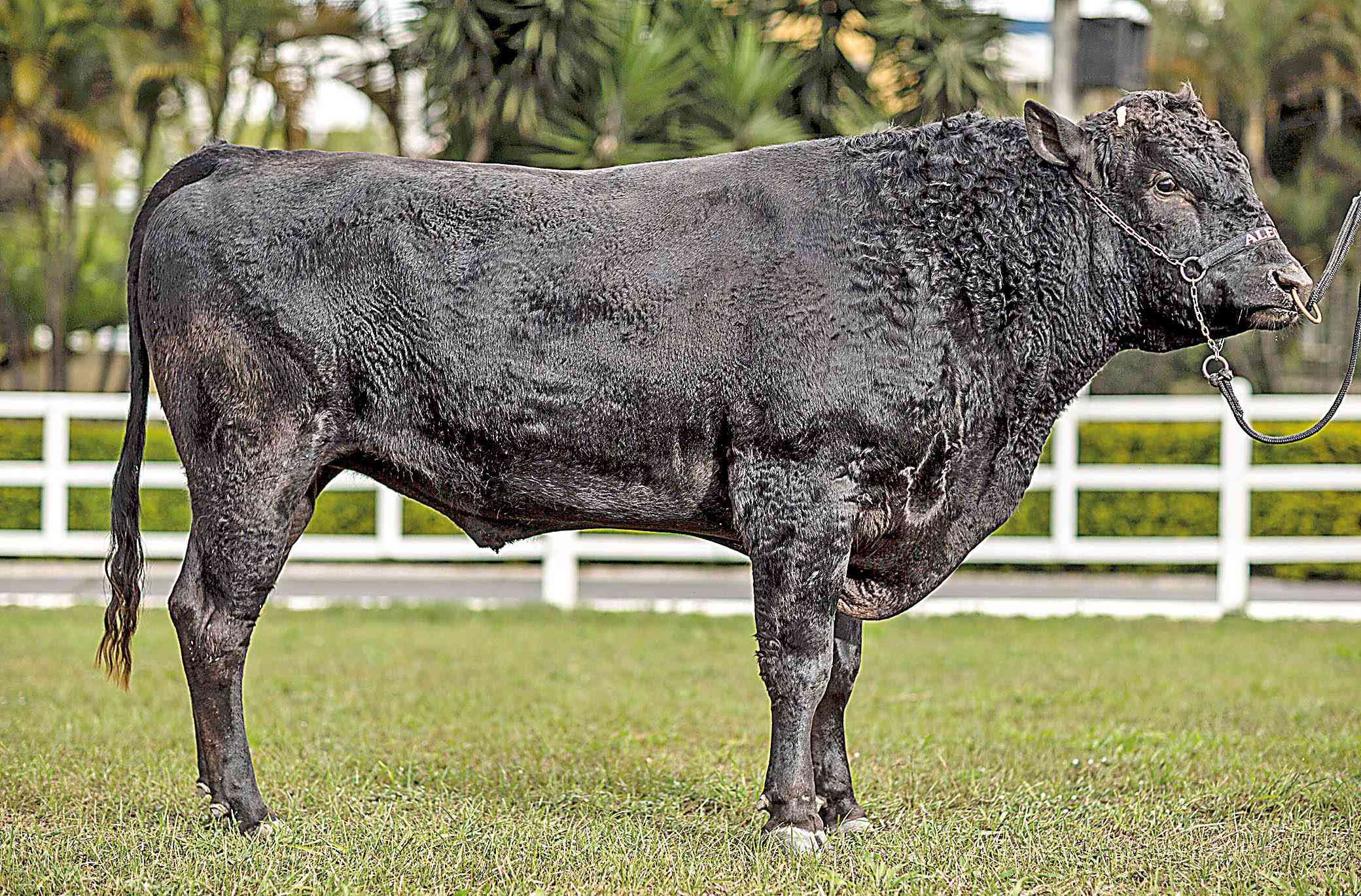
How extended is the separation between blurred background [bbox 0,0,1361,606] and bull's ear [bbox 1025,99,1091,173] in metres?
5.80

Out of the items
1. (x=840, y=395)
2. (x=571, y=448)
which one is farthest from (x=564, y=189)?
(x=840, y=395)

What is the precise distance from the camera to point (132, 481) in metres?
4.62

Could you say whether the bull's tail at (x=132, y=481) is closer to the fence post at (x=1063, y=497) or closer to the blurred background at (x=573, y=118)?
the blurred background at (x=573, y=118)

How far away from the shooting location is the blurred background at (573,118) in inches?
424

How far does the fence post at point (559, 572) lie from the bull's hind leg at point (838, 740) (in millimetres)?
5512

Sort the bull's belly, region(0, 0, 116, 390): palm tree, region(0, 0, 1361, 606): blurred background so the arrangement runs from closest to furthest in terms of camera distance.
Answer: the bull's belly
region(0, 0, 1361, 606): blurred background
region(0, 0, 116, 390): palm tree

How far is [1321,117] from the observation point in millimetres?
18500

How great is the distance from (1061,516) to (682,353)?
6.22m

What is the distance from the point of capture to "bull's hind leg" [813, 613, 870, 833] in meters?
4.42

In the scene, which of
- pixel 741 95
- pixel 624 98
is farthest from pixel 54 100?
pixel 741 95

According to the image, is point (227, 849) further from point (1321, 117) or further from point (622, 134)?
point (1321, 117)

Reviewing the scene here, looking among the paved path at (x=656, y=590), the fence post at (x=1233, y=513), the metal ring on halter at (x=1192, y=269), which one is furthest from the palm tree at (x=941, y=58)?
the metal ring on halter at (x=1192, y=269)

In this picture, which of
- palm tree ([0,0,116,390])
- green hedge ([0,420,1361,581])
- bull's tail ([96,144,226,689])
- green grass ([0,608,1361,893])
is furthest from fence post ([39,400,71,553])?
bull's tail ([96,144,226,689])

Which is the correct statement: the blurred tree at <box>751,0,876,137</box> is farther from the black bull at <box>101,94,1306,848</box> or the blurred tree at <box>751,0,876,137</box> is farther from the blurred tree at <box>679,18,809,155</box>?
the black bull at <box>101,94,1306,848</box>
